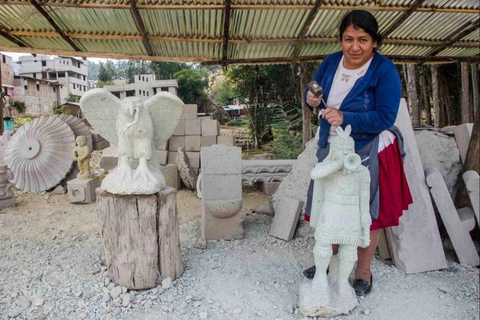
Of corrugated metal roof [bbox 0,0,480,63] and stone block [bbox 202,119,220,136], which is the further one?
stone block [bbox 202,119,220,136]

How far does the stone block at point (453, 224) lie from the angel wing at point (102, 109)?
9.40 ft

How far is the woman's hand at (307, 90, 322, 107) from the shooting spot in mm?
2270

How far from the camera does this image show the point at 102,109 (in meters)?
2.81

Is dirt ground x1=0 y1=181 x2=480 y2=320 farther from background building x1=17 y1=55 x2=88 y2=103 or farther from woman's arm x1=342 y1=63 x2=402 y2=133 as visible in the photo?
background building x1=17 y1=55 x2=88 y2=103

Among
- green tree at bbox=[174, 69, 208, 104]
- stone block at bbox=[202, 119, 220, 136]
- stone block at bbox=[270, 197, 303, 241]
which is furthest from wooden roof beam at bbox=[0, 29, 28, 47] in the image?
green tree at bbox=[174, 69, 208, 104]

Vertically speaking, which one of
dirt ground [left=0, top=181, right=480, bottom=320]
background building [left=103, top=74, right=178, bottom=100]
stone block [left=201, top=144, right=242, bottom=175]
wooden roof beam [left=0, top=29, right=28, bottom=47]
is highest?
background building [left=103, top=74, right=178, bottom=100]

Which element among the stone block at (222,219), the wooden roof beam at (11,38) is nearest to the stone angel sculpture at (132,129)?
the stone block at (222,219)

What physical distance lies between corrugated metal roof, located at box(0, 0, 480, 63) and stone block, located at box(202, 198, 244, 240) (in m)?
2.09

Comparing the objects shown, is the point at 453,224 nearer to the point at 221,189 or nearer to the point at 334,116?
the point at 334,116

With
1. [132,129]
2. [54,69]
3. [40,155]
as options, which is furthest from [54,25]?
[54,69]

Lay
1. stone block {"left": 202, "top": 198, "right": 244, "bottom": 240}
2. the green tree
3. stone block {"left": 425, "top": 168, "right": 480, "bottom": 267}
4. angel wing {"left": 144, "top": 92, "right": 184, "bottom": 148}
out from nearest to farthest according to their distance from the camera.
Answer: angel wing {"left": 144, "top": 92, "right": 184, "bottom": 148}
stone block {"left": 425, "top": 168, "right": 480, "bottom": 267}
stone block {"left": 202, "top": 198, "right": 244, "bottom": 240}
the green tree

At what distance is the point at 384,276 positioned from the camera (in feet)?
9.46

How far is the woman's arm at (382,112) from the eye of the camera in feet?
7.09

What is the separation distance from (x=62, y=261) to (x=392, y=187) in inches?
113
